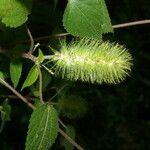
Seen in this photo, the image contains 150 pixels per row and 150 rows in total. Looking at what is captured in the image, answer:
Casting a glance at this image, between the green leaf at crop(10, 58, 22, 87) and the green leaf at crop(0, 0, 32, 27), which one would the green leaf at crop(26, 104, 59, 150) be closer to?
the green leaf at crop(10, 58, 22, 87)

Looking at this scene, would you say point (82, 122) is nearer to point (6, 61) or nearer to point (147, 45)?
point (147, 45)

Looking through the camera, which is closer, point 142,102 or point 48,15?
point 48,15

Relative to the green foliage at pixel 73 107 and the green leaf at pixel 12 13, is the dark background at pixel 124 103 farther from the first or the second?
the green leaf at pixel 12 13

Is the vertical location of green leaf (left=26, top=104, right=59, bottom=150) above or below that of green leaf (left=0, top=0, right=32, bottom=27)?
below

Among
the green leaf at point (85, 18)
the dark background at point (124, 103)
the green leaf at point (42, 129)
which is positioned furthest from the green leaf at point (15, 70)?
the dark background at point (124, 103)

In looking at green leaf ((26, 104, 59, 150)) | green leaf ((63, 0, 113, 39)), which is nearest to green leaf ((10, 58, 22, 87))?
green leaf ((26, 104, 59, 150))

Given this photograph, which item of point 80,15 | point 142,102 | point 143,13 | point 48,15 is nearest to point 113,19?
point 143,13
